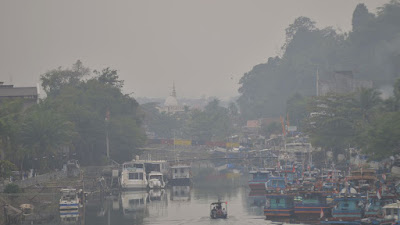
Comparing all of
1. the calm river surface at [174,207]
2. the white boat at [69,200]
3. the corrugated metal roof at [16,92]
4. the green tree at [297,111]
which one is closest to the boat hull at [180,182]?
the calm river surface at [174,207]

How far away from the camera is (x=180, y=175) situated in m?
113

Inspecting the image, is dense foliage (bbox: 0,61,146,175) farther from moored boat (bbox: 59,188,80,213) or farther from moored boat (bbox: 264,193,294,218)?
moored boat (bbox: 264,193,294,218)

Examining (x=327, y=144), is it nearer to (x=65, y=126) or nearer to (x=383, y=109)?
(x=383, y=109)

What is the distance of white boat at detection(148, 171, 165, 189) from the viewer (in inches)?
4092

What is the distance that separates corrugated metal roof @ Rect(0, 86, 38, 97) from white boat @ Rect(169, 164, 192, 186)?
2323cm

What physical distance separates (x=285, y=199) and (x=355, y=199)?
791 centimetres

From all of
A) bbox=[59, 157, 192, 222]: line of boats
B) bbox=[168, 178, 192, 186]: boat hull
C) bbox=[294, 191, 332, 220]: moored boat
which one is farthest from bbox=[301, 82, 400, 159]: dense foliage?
bbox=[294, 191, 332, 220]: moored boat

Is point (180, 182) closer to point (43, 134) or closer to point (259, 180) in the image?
point (259, 180)

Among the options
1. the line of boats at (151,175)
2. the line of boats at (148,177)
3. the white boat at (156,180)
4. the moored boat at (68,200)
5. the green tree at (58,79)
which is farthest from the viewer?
the green tree at (58,79)

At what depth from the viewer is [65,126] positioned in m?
99.7

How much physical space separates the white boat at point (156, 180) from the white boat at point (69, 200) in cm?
2545

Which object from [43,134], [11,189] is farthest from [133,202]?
[11,189]

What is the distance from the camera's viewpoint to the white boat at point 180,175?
112375 mm

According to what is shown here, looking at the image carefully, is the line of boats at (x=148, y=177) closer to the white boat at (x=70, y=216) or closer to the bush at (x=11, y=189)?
the white boat at (x=70, y=216)
